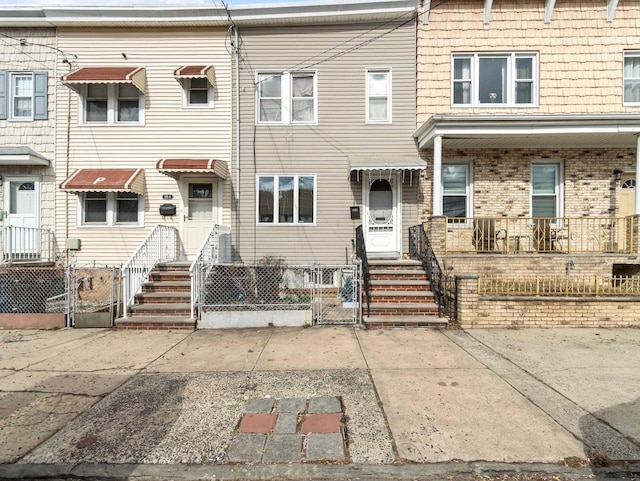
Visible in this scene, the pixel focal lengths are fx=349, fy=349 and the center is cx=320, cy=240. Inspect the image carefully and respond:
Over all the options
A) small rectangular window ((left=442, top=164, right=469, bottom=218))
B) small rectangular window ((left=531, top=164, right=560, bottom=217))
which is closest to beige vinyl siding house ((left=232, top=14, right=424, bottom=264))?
small rectangular window ((left=442, top=164, right=469, bottom=218))

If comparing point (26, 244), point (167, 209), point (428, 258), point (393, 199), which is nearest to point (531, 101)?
point (393, 199)

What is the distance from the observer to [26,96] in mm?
10016

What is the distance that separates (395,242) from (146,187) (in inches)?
284

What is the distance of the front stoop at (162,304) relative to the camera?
6836mm

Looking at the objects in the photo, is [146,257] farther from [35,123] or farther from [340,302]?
[35,123]

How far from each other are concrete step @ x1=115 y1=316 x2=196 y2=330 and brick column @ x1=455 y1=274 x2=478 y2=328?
522cm

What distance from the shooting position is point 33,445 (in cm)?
305

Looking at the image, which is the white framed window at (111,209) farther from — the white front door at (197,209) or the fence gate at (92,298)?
the fence gate at (92,298)

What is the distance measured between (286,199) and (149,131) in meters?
4.34

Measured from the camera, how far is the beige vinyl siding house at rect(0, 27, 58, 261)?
9898mm

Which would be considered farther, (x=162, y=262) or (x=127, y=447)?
(x=162, y=262)

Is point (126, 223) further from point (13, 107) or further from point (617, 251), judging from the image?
point (617, 251)

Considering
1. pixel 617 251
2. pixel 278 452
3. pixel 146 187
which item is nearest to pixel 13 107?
pixel 146 187

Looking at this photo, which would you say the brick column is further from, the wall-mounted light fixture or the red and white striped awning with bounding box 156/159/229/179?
the red and white striped awning with bounding box 156/159/229/179
